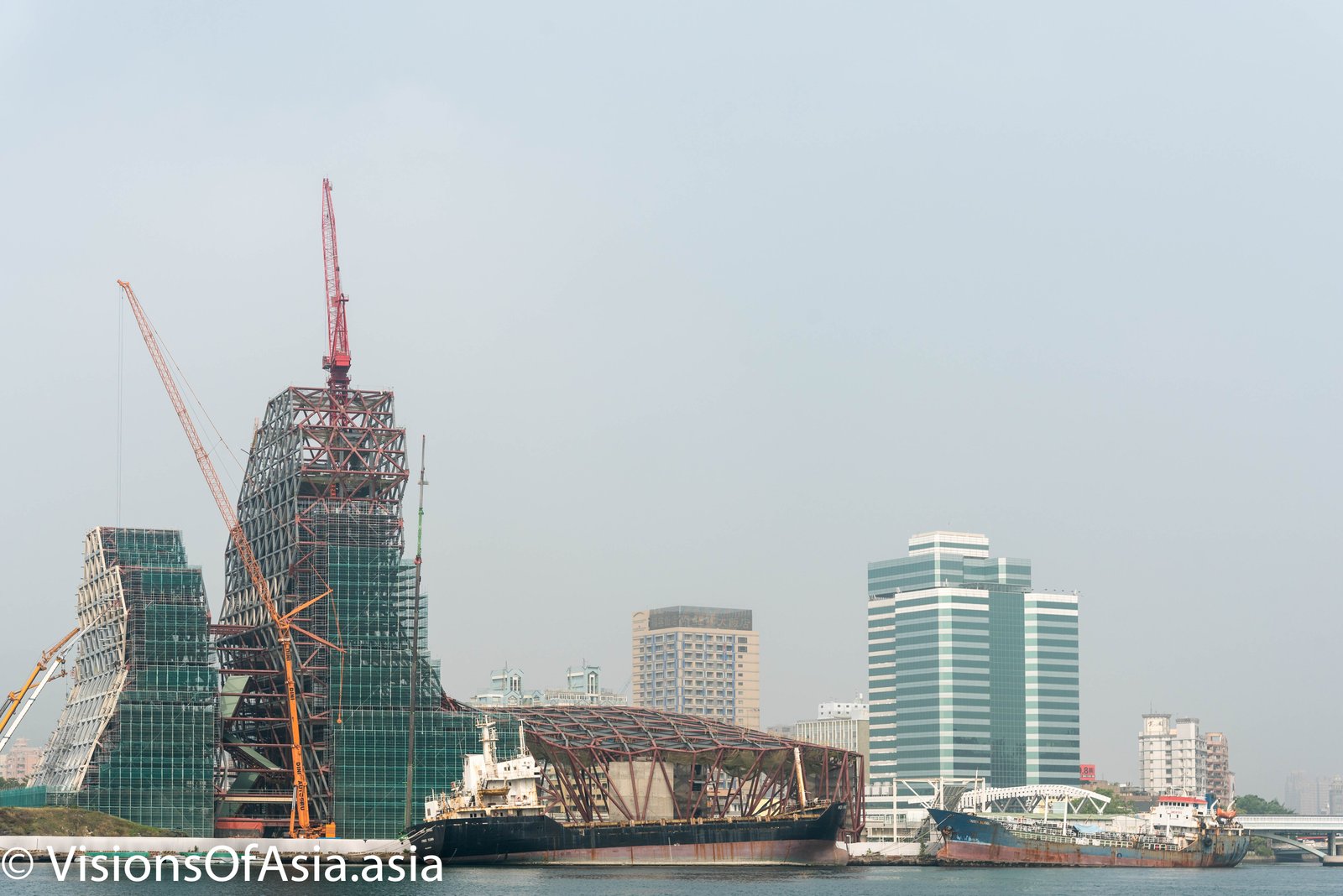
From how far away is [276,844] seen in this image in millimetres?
199875

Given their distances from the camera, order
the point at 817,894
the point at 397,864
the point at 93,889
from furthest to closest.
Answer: the point at 397,864
the point at 817,894
the point at 93,889

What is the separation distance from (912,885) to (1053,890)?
52.7 feet

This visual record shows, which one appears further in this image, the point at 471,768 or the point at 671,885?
the point at 471,768

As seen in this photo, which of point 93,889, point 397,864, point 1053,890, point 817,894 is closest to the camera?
point 93,889

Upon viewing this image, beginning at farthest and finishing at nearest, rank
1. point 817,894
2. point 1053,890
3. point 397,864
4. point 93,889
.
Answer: point 397,864, point 1053,890, point 817,894, point 93,889

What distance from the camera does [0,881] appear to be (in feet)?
526

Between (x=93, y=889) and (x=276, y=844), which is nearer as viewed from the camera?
(x=93, y=889)

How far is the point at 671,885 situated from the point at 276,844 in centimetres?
5482

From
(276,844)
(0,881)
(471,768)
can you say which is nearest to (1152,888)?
(471,768)

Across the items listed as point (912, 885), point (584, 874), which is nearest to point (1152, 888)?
point (912, 885)

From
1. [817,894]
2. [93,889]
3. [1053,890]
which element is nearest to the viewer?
[93,889]

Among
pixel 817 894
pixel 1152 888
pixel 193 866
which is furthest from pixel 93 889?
pixel 1152 888

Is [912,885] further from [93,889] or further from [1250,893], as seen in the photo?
[93,889]

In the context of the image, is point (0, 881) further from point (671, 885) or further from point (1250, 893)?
point (1250, 893)
